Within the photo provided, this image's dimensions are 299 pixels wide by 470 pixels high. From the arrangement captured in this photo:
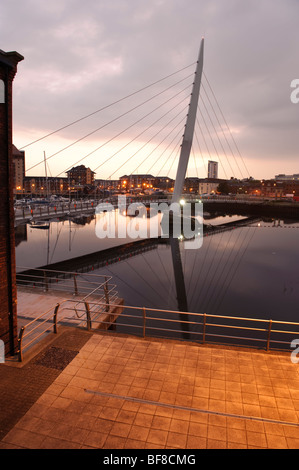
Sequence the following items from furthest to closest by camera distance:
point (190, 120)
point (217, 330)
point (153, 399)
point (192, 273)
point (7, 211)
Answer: point (190, 120) → point (192, 273) → point (217, 330) → point (7, 211) → point (153, 399)

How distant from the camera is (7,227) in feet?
24.9

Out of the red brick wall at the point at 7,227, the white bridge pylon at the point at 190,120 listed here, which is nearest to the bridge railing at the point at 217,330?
the red brick wall at the point at 7,227

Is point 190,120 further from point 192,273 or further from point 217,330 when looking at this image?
point 217,330

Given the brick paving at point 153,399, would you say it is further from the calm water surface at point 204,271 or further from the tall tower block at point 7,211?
the calm water surface at point 204,271

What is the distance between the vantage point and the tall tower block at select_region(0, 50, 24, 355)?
7172 mm

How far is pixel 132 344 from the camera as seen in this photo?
26.3 feet

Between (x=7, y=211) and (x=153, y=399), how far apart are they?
19.2 ft

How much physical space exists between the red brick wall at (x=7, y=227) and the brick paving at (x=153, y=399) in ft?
3.52

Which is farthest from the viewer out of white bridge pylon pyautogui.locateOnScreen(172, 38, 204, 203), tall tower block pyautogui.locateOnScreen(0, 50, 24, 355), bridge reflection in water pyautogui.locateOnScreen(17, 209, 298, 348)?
white bridge pylon pyautogui.locateOnScreen(172, 38, 204, 203)

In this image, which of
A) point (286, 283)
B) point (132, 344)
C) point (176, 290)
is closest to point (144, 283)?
point (176, 290)

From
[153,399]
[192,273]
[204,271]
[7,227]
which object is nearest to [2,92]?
[7,227]

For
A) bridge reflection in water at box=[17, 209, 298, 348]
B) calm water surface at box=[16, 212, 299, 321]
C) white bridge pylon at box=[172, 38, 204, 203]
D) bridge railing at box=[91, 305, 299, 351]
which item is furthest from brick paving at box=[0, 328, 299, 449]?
white bridge pylon at box=[172, 38, 204, 203]

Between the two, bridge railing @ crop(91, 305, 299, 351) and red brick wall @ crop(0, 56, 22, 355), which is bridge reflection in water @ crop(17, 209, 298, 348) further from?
red brick wall @ crop(0, 56, 22, 355)

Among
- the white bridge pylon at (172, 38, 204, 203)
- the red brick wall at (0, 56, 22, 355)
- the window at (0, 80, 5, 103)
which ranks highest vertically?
the white bridge pylon at (172, 38, 204, 203)
